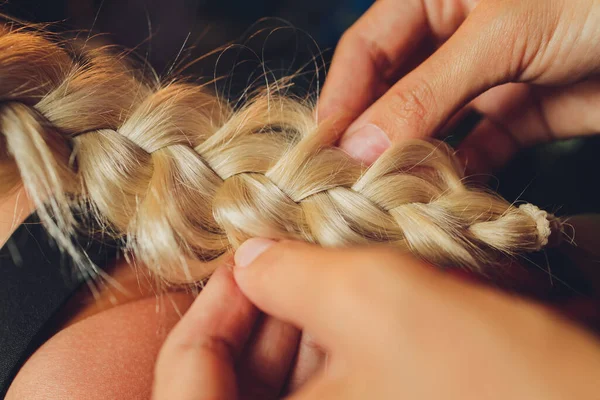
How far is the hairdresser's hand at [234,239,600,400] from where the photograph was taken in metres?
0.43

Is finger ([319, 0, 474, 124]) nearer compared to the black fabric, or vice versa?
the black fabric

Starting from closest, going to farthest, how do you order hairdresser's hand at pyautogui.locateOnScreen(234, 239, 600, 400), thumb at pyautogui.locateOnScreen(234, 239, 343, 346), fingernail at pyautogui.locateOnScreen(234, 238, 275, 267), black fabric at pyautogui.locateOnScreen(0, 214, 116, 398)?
hairdresser's hand at pyautogui.locateOnScreen(234, 239, 600, 400) → thumb at pyautogui.locateOnScreen(234, 239, 343, 346) → fingernail at pyautogui.locateOnScreen(234, 238, 275, 267) → black fabric at pyautogui.locateOnScreen(0, 214, 116, 398)

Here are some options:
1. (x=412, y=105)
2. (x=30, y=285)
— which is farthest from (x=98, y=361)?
(x=412, y=105)

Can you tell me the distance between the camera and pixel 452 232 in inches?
27.3

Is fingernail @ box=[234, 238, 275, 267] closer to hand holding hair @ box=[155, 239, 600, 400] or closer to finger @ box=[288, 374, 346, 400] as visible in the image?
hand holding hair @ box=[155, 239, 600, 400]

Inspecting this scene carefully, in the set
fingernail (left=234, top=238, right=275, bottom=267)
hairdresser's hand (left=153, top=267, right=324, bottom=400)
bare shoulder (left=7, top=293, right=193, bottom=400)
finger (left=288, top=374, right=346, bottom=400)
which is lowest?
bare shoulder (left=7, top=293, right=193, bottom=400)

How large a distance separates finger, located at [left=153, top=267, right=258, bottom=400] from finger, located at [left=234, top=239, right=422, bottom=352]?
10cm

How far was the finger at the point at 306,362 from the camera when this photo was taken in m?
0.80

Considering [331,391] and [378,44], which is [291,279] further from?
[378,44]

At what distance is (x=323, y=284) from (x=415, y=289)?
0.10m

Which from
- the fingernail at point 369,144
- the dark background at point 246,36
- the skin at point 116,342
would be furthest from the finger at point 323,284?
the dark background at point 246,36

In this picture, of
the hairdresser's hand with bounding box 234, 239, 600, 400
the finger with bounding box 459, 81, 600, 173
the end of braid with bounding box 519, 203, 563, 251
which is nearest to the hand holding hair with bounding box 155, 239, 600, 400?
the hairdresser's hand with bounding box 234, 239, 600, 400

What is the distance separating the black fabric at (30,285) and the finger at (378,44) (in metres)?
0.61

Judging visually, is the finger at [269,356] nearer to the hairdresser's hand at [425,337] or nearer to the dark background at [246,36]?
the hairdresser's hand at [425,337]
